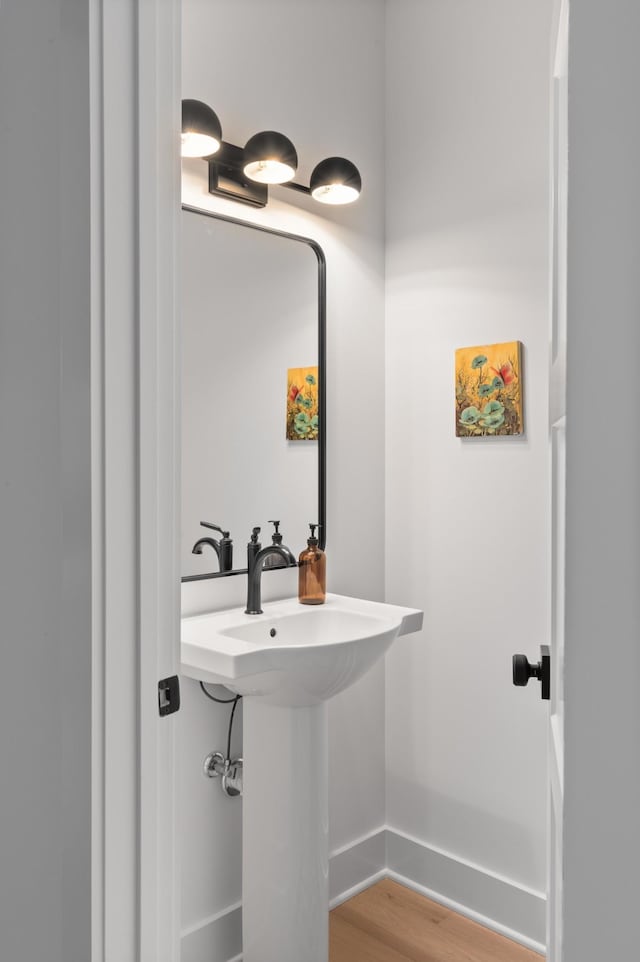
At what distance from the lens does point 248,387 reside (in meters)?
1.80

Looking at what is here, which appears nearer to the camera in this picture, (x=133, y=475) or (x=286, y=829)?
(x=133, y=475)

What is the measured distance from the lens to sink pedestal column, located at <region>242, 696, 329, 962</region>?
5.02 ft

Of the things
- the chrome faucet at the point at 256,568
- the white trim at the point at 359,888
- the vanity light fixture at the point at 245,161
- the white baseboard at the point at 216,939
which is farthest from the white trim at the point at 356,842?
the vanity light fixture at the point at 245,161

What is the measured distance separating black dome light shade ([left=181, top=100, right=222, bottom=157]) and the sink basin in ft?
3.65

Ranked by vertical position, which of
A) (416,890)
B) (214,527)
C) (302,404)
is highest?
(302,404)

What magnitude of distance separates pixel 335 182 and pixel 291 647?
1264mm

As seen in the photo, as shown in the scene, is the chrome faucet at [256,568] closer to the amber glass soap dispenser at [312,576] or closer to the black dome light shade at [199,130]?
the amber glass soap dispenser at [312,576]

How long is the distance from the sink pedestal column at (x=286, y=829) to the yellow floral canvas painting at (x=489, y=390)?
35.2 inches

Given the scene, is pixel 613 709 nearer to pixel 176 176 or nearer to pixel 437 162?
pixel 176 176

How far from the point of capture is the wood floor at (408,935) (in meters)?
1.77

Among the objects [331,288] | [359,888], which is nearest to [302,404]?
[331,288]
